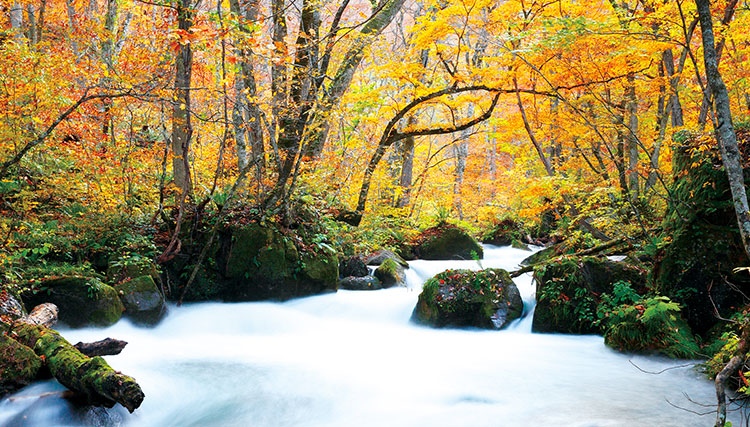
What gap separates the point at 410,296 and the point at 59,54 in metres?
9.05

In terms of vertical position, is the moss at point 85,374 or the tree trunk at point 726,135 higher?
the tree trunk at point 726,135

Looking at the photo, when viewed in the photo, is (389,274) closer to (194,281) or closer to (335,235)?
(335,235)

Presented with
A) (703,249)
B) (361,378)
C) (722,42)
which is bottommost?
(361,378)

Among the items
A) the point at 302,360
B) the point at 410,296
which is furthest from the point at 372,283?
the point at 302,360

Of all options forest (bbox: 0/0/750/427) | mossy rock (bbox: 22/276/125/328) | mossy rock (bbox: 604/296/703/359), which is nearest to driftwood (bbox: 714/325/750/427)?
forest (bbox: 0/0/750/427)

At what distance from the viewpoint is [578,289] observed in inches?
260

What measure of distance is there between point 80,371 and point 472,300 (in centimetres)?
545

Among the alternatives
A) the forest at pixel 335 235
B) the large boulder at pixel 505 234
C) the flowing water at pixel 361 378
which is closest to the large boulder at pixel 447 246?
the forest at pixel 335 235

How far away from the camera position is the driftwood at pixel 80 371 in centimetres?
355

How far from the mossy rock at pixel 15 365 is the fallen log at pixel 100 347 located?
373 mm

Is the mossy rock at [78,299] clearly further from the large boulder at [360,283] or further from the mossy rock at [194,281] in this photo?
the large boulder at [360,283]

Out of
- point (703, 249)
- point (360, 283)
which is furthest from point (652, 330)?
point (360, 283)

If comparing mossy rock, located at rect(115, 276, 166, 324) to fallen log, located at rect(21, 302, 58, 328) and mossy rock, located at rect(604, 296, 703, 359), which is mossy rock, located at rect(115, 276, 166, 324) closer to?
fallen log, located at rect(21, 302, 58, 328)

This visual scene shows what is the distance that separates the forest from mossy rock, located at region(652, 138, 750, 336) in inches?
0.9
